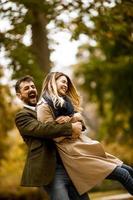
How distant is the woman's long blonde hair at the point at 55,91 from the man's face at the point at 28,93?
11cm

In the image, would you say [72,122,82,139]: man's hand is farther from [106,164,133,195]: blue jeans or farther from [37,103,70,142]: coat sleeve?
[106,164,133,195]: blue jeans

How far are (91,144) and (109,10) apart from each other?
6.91 meters

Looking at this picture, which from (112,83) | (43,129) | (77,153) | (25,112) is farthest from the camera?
(112,83)

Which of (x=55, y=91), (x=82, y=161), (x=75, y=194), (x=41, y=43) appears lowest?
(x=75, y=194)

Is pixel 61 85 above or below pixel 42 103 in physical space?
above

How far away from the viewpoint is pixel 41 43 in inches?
504

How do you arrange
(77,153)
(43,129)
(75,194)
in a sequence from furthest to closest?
Result: (75,194), (77,153), (43,129)

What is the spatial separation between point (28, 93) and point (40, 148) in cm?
55

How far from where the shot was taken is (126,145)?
27406 millimetres

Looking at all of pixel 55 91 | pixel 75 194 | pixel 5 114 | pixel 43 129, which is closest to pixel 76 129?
pixel 43 129

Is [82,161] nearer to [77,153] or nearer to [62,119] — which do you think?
[77,153]

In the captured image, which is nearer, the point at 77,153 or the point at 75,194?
the point at 77,153

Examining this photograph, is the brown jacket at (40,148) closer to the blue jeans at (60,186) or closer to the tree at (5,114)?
the blue jeans at (60,186)

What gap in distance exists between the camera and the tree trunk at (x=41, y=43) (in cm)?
1270
